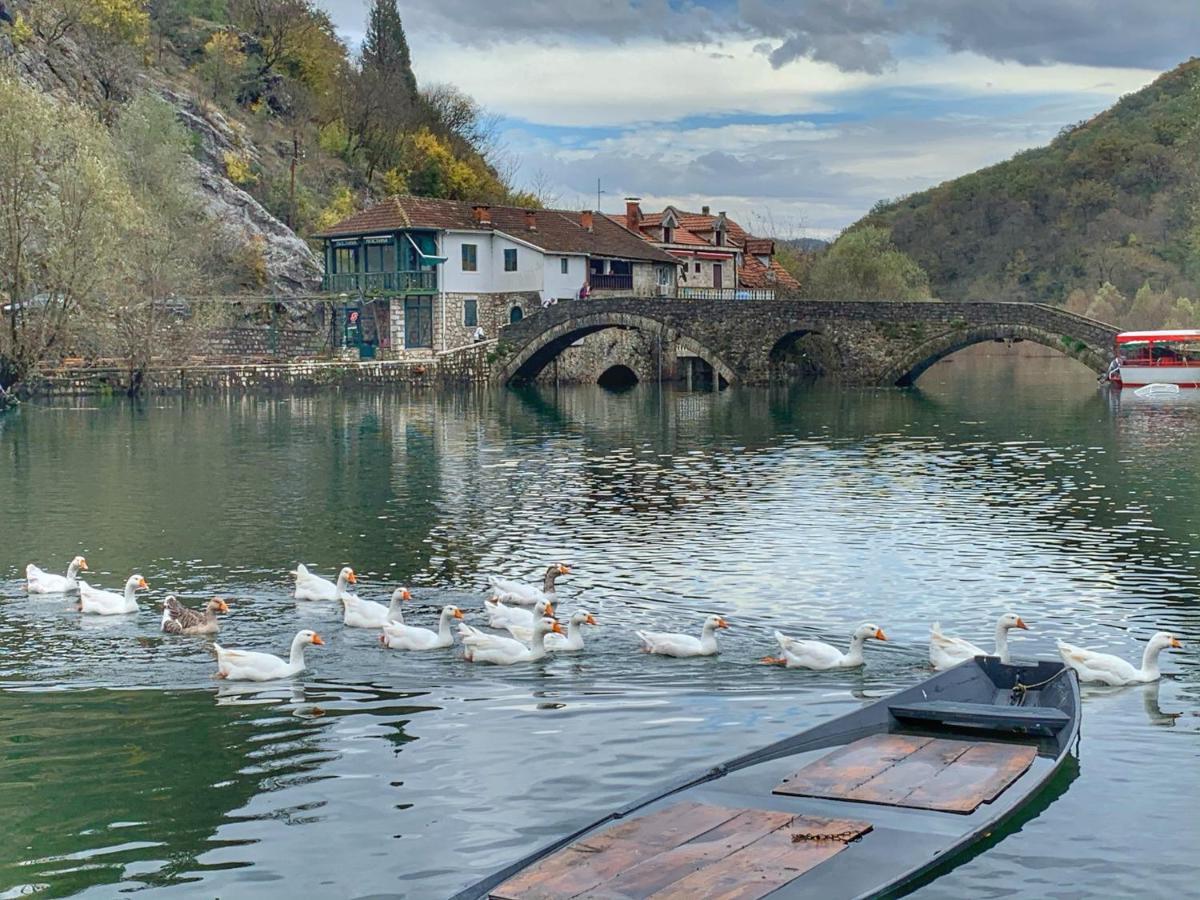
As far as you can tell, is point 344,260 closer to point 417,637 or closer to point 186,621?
point 186,621

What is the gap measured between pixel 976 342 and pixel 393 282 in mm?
31309

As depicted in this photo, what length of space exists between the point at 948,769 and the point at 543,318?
67.5 meters

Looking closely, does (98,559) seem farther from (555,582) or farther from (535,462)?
(535,462)

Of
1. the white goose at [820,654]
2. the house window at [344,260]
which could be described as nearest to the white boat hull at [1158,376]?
the house window at [344,260]

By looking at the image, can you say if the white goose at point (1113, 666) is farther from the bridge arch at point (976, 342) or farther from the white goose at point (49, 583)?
the bridge arch at point (976, 342)

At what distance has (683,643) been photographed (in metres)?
18.2

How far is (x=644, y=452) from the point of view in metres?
43.9

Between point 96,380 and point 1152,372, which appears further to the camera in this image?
point 1152,372

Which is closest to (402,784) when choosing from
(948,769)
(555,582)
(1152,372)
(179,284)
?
(948,769)

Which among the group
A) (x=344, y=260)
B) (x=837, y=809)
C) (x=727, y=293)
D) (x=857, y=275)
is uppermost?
(x=344, y=260)

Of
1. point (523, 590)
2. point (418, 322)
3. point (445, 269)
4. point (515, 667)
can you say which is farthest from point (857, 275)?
point (515, 667)

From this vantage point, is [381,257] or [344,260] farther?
[344,260]

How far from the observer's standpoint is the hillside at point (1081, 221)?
120938mm

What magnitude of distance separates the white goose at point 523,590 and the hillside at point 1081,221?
9603 cm
